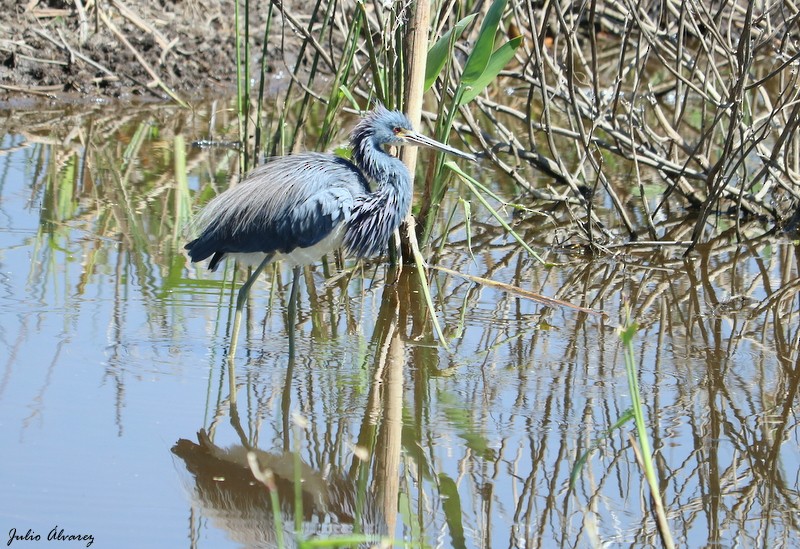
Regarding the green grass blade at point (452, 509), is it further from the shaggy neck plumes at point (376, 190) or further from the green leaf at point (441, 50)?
the green leaf at point (441, 50)

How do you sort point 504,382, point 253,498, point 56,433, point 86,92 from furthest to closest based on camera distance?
point 86,92
point 504,382
point 56,433
point 253,498

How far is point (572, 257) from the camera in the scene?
6973mm

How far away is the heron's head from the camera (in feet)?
17.1

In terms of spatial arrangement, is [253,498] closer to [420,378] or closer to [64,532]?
[64,532]

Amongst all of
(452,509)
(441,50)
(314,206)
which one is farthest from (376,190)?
(452,509)

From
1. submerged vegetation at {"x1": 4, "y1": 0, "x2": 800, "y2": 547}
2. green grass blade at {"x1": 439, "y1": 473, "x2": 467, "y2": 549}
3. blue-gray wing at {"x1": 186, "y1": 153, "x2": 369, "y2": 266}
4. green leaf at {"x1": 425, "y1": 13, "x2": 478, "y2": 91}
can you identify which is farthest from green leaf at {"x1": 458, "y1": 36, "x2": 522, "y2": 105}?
green grass blade at {"x1": 439, "y1": 473, "x2": 467, "y2": 549}

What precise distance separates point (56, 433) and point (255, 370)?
1046 mm

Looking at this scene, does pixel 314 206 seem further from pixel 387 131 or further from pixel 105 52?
pixel 105 52

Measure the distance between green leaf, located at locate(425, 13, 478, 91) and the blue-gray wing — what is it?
99 centimetres

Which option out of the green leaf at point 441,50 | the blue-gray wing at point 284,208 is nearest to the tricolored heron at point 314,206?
the blue-gray wing at point 284,208

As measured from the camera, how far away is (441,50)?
576 centimetres

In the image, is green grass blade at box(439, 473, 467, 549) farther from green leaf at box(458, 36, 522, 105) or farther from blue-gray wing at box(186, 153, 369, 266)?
green leaf at box(458, 36, 522, 105)

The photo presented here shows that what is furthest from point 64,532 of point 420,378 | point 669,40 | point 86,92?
point 86,92

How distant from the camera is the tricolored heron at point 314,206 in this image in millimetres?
4977
